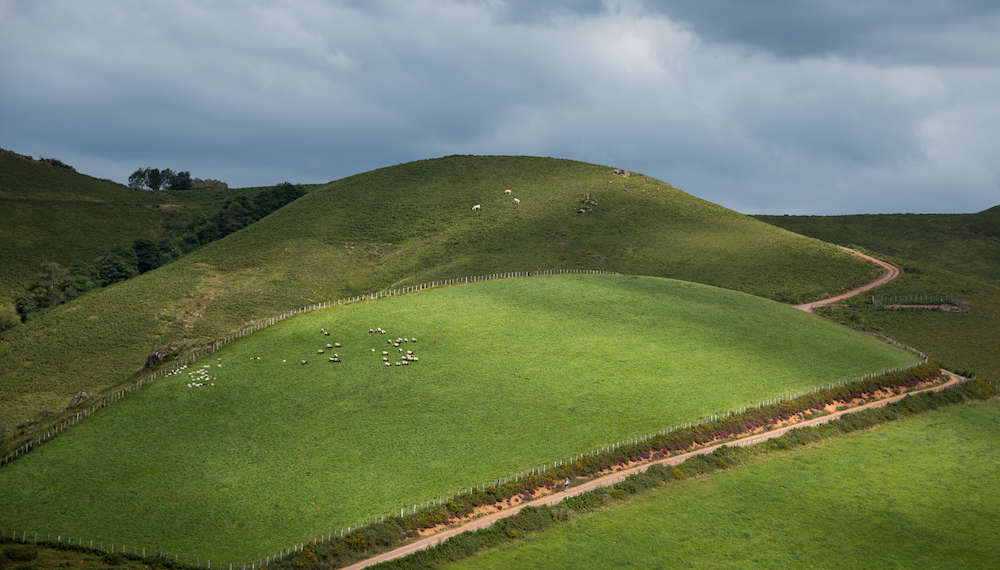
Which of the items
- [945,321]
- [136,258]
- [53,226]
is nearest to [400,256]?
[136,258]

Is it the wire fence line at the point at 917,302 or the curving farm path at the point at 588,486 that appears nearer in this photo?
the curving farm path at the point at 588,486

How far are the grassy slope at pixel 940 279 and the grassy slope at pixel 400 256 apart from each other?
32.6 ft

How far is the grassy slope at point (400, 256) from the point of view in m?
106

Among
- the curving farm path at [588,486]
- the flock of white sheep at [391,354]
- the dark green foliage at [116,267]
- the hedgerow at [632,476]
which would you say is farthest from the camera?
the dark green foliage at [116,267]

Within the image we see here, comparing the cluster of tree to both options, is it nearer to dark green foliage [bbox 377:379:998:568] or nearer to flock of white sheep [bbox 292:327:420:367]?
flock of white sheep [bbox 292:327:420:367]

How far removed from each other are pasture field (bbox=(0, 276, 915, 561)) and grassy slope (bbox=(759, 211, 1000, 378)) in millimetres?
14495

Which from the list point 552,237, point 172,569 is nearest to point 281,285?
point 552,237

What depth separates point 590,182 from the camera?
17112 cm

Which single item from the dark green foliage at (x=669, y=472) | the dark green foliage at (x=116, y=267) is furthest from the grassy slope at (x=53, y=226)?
the dark green foliage at (x=669, y=472)

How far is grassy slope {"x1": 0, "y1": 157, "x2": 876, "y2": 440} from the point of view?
106 m

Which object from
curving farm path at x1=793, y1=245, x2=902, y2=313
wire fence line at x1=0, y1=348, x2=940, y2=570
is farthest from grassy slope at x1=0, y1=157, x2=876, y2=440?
wire fence line at x1=0, y1=348, x2=940, y2=570

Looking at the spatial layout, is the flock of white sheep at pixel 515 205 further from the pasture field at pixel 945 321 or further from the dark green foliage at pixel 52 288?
the dark green foliage at pixel 52 288

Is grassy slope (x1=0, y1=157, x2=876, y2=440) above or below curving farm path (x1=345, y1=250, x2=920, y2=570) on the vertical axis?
above

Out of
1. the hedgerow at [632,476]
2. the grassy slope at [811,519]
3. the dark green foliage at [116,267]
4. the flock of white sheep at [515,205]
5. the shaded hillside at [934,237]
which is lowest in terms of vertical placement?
the grassy slope at [811,519]
